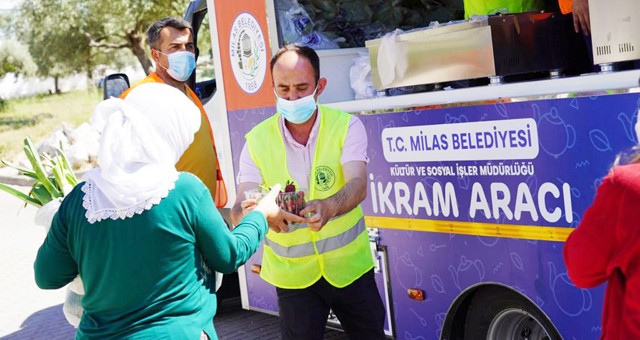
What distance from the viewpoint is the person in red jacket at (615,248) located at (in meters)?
2.26

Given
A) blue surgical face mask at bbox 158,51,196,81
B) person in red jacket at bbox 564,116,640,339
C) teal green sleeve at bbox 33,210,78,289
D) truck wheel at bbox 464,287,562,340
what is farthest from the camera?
blue surgical face mask at bbox 158,51,196,81

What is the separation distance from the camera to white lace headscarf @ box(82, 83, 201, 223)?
2893mm

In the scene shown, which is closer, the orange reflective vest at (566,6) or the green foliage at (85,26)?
the orange reflective vest at (566,6)

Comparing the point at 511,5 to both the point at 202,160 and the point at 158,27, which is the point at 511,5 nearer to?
the point at 202,160

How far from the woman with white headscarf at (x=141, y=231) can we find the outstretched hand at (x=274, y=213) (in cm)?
40

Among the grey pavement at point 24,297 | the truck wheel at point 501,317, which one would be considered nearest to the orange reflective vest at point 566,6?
the truck wheel at point 501,317

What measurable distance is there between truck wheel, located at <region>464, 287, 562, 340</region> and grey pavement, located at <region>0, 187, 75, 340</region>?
2790 millimetres

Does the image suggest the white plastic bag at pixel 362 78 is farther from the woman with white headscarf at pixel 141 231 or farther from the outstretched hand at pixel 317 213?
the woman with white headscarf at pixel 141 231

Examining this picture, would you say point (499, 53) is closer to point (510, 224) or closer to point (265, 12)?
point (510, 224)

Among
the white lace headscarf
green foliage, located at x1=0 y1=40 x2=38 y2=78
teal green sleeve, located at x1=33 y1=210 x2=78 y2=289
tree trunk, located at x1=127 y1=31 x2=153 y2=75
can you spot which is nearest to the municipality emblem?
the white lace headscarf

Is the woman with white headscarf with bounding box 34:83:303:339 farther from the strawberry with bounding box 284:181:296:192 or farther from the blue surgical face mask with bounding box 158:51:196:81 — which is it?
the blue surgical face mask with bounding box 158:51:196:81

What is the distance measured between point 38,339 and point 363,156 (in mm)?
4645

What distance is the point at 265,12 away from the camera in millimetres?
5340

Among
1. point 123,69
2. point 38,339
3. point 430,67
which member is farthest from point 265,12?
point 123,69
